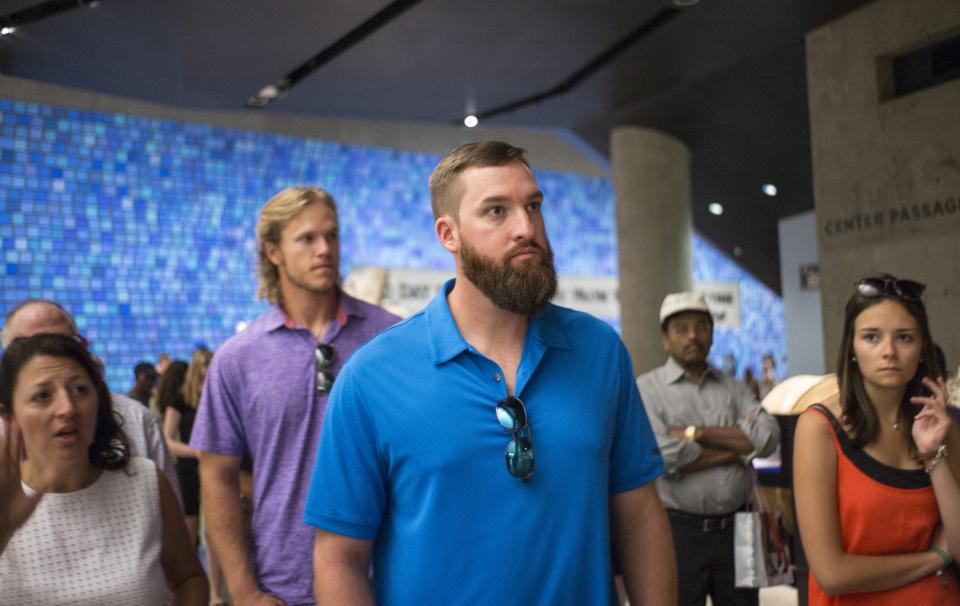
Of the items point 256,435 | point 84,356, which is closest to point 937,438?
point 256,435

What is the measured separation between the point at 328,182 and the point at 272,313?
48.5 feet

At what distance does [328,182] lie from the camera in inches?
691

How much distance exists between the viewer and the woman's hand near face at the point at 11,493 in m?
2.02

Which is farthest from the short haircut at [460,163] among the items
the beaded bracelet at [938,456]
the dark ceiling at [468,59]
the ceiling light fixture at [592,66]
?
the ceiling light fixture at [592,66]

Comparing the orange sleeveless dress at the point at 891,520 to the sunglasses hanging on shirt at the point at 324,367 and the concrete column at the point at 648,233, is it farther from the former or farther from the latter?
the concrete column at the point at 648,233

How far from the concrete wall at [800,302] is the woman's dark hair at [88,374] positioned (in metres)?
12.8

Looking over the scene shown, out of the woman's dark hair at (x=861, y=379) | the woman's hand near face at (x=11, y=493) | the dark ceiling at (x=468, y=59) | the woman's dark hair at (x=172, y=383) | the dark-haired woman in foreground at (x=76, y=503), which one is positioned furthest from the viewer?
the dark ceiling at (x=468, y=59)

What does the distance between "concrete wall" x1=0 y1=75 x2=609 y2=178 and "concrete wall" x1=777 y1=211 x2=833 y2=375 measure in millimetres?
2990

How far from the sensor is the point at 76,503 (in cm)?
236

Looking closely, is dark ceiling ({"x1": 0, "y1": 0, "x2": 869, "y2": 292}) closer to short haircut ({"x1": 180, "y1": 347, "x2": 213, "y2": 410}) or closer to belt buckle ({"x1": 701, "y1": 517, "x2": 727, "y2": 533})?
short haircut ({"x1": 180, "y1": 347, "x2": 213, "y2": 410})

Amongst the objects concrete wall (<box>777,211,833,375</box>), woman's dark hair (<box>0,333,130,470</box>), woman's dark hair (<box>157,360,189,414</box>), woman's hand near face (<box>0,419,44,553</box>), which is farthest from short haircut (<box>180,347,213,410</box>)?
concrete wall (<box>777,211,833,375</box>)

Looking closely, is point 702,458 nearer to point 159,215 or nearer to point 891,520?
point 891,520

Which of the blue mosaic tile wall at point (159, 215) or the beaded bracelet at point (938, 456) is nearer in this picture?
the beaded bracelet at point (938, 456)

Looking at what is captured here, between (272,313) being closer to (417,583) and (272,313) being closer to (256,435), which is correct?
(256,435)
